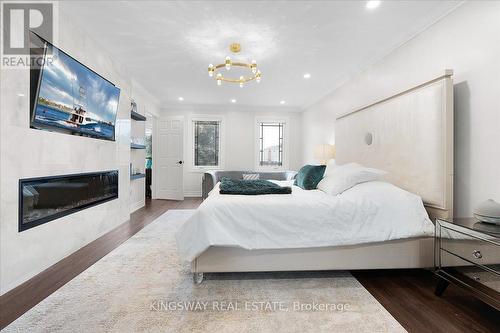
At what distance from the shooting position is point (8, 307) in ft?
5.59

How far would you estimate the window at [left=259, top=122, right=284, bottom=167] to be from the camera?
705 centimetres

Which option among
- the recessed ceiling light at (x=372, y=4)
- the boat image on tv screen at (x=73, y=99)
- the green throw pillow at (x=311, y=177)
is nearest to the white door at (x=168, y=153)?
the boat image on tv screen at (x=73, y=99)

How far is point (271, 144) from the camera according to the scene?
7121mm

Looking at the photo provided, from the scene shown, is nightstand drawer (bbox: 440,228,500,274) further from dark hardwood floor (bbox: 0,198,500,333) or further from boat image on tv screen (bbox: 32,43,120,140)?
boat image on tv screen (bbox: 32,43,120,140)

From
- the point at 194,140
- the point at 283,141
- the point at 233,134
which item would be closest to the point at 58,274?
the point at 194,140

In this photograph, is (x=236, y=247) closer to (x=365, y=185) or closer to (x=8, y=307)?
(x=365, y=185)

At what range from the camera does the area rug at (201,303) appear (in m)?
1.54

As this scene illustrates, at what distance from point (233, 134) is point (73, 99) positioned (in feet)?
14.7

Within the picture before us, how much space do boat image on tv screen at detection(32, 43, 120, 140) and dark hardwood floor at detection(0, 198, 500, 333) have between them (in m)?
→ 1.37

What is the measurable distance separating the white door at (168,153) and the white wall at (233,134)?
48 cm

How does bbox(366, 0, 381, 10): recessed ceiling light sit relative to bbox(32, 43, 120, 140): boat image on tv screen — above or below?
above

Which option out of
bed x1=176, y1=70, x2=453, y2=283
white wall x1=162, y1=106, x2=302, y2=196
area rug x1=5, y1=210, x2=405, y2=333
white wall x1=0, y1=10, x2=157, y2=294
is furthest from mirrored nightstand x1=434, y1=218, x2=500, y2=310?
white wall x1=162, y1=106, x2=302, y2=196

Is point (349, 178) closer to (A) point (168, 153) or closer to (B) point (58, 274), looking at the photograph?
(B) point (58, 274)

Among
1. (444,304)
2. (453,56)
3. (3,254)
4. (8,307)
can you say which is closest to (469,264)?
(444,304)
